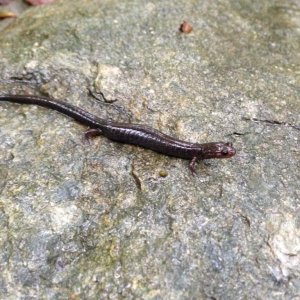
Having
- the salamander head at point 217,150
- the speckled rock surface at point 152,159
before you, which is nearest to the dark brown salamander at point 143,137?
the salamander head at point 217,150

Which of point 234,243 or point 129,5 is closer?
point 234,243

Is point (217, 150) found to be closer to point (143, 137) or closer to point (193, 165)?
point (193, 165)

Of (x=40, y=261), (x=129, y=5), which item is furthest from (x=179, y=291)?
(x=129, y=5)

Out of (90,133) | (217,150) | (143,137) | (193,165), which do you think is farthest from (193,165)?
(90,133)

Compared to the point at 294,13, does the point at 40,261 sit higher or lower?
lower

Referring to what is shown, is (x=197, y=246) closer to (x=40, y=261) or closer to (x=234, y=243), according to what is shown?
(x=234, y=243)

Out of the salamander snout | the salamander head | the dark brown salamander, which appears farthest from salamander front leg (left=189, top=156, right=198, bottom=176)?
the salamander snout

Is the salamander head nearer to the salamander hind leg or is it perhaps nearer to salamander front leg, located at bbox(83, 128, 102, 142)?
the salamander hind leg

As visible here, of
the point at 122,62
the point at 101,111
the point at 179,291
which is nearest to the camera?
the point at 179,291
